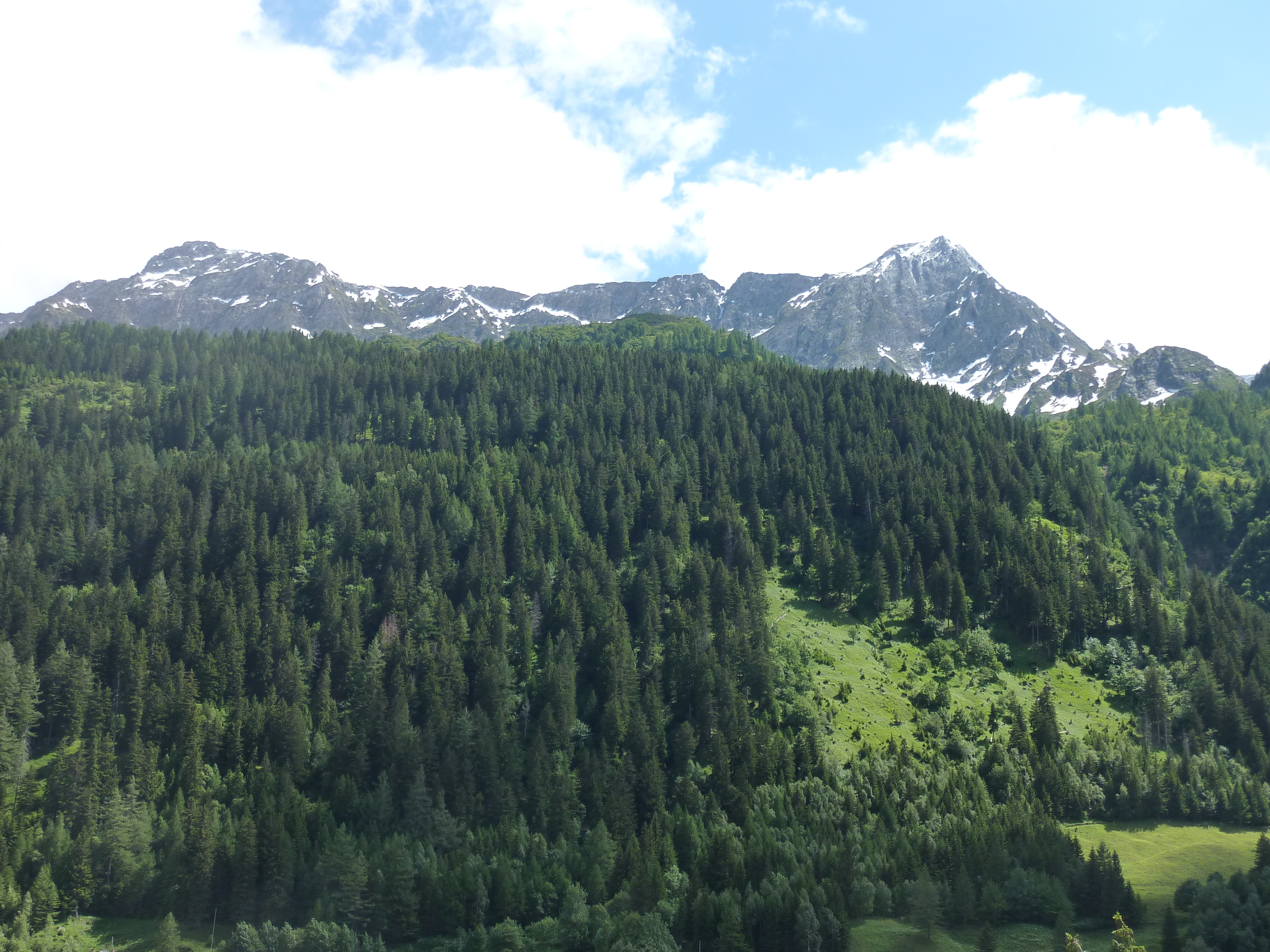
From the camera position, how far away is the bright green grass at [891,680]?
124m

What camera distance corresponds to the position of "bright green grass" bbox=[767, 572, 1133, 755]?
406 feet

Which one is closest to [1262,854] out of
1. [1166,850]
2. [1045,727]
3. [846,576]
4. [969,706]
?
[1166,850]

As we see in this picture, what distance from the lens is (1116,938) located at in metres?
66.9

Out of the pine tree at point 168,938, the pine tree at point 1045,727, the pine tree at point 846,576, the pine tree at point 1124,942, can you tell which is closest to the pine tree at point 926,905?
the pine tree at point 1124,942

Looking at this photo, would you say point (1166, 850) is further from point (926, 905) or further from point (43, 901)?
point (43, 901)

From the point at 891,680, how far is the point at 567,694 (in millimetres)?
49294

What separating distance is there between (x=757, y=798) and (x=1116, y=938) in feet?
145

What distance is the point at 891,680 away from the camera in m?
134

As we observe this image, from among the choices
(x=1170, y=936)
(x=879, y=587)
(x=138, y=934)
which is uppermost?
(x=879, y=587)

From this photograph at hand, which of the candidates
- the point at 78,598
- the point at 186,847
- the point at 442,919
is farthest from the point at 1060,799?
the point at 78,598

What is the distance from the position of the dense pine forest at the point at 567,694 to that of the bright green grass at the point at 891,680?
301 cm

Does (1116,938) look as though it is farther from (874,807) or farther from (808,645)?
(808,645)

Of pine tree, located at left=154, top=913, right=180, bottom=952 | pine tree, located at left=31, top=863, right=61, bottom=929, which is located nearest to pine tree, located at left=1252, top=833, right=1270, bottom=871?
pine tree, located at left=154, top=913, right=180, bottom=952

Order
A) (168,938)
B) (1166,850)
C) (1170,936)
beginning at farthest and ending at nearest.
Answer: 1. (1166,850)
2. (168,938)
3. (1170,936)
